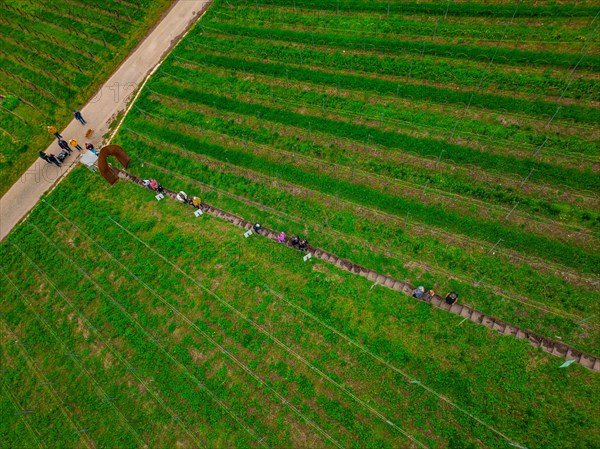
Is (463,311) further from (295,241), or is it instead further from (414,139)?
(414,139)

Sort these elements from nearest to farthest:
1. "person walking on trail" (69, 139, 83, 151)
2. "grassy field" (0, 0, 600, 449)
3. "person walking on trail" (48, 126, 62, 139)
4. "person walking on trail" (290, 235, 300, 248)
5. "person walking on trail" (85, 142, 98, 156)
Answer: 1. "grassy field" (0, 0, 600, 449)
2. "person walking on trail" (290, 235, 300, 248)
3. "person walking on trail" (85, 142, 98, 156)
4. "person walking on trail" (48, 126, 62, 139)
5. "person walking on trail" (69, 139, 83, 151)

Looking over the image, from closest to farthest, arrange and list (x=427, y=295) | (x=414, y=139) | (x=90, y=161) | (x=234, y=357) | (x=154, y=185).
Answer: (x=427, y=295)
(x=234, y=357)
(x=414, y=139)
(x=154, y=185)
(x=90, y=161)

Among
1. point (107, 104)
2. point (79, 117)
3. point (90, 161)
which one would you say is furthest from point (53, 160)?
point (107, 104)

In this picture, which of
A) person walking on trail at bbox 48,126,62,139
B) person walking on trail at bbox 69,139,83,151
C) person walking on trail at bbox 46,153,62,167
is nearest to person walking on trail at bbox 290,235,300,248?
person walking on trail at bbox 69,139,83,151

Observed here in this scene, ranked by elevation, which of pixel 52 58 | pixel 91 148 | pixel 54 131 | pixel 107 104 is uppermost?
pixel 52 58

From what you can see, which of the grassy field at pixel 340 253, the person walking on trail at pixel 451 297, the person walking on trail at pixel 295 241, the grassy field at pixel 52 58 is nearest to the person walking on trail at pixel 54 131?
the grassy field at pixel 52 58

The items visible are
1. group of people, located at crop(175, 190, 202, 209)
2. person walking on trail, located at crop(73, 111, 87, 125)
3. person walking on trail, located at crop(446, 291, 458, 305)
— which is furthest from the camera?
person walking on trail, located at crop(73, 111, 87, 125)

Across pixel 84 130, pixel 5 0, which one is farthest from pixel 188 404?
pixel 5 0

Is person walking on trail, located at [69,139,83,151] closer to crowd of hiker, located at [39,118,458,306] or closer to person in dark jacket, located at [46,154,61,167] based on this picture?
crowd of hiker, located at [39,118,458,306]
